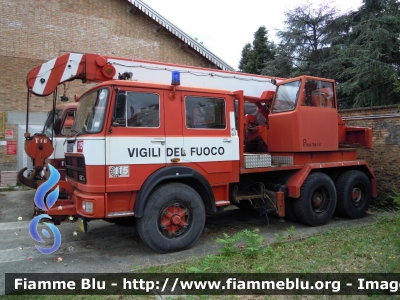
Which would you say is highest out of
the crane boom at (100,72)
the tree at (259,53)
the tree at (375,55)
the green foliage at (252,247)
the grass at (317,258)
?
the tree at (259,53)

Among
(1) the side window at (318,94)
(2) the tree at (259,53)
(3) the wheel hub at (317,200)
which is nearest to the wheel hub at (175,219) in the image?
(3) the wheel hub at (317,200)

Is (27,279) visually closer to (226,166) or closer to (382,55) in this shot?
(226,166)

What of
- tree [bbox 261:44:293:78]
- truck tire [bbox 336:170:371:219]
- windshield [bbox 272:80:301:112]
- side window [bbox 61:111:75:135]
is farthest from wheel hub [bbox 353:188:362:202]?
tree [bbox 261:44:293:78]

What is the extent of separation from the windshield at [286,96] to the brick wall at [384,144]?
3.52 meters

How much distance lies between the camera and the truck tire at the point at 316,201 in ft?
22.0

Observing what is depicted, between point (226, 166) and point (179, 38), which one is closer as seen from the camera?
point (226, 166)

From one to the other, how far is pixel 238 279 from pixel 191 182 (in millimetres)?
1867

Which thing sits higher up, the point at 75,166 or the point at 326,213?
the point at 75,166

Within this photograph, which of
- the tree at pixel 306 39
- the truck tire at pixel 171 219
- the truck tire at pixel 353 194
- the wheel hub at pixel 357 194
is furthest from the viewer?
the tree at pixel 306 39

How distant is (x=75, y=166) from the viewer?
17.0ft

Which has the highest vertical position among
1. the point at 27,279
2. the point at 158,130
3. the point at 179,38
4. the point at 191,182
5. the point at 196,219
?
the point at 179,38

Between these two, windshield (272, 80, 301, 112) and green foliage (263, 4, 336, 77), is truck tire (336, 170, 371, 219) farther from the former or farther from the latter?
green foliage (263, 4, 336, 77)

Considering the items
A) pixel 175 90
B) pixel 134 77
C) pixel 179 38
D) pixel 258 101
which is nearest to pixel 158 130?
pixel 175 90

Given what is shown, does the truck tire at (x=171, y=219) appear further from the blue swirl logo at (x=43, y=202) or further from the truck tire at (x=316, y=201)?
the truck tire at (x=316, y=201)
